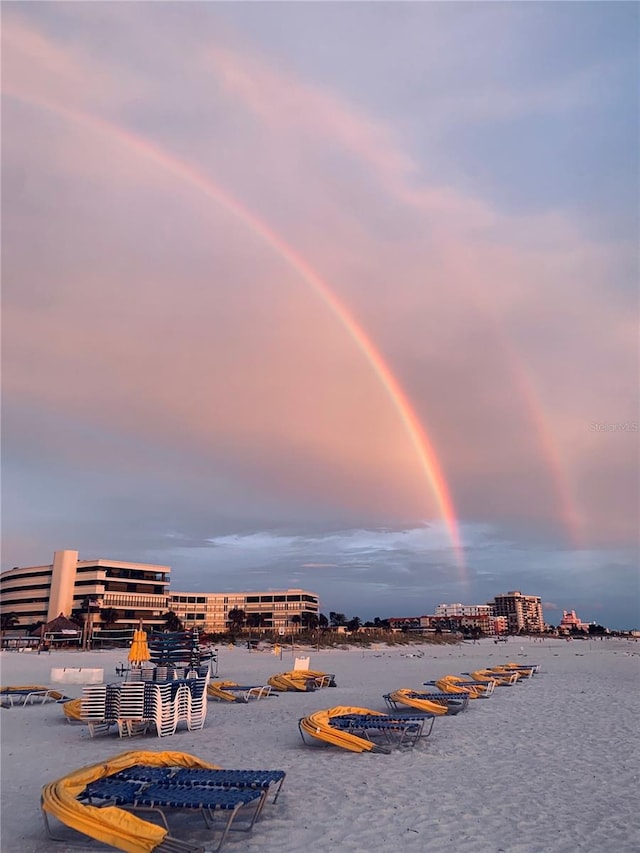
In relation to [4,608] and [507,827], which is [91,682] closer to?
[507,827]

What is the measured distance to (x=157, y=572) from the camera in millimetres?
86750

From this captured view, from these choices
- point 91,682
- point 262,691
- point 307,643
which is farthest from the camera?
point 307,643

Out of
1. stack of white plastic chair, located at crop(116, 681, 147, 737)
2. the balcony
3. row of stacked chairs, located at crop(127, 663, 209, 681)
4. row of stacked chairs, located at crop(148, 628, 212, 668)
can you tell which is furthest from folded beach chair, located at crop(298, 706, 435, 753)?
the balcony

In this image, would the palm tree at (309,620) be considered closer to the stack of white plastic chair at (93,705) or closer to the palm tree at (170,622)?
the palm tree at (170,622)

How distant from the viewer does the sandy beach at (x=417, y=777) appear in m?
6.06

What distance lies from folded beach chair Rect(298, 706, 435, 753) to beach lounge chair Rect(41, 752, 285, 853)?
2.61 m

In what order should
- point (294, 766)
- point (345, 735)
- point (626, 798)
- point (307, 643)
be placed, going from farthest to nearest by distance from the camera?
point (307, 643)
point (345, 735)
point (294, 766)
point (626, 798)

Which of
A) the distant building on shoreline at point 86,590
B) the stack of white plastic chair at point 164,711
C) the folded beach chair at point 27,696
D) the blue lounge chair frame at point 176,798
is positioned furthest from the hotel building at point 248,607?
the blue lounge chair frame at point 176,798

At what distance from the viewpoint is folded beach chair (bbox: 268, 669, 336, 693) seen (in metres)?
19.1

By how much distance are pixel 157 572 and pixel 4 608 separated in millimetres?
22529

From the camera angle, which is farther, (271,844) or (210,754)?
(210,754)

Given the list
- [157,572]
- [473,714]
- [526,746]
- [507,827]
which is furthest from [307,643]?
[507,827]

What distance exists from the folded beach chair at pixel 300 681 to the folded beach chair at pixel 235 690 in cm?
56

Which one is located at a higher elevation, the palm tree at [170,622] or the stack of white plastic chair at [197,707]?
the palm tree at [170,622]
